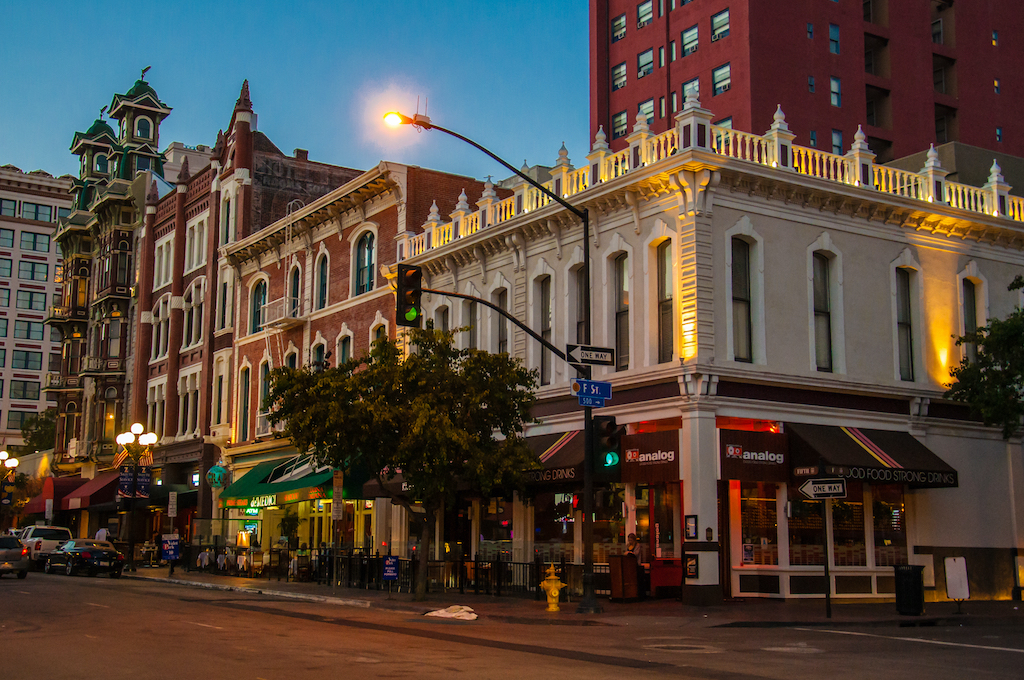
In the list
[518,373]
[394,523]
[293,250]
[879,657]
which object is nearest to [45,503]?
[293,250]

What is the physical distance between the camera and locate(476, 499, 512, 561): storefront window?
3063 centimetres

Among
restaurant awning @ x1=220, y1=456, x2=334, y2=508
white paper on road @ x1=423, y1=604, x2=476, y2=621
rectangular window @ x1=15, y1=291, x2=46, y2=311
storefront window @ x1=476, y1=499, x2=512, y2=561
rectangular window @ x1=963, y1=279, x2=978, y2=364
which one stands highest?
rectangular window @ x1=15, y1=291, x2=46, y2=311

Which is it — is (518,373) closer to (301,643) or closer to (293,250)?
(301,643)

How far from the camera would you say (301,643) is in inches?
618

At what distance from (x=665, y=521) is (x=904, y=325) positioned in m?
8.42

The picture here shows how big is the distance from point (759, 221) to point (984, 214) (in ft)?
24.2

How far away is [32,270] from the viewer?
4178 inches

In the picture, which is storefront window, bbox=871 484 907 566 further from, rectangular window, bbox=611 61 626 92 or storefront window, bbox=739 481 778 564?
rectangular window, bbox=611 61 626 92

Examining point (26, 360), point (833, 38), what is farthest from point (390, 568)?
point (26, 360)

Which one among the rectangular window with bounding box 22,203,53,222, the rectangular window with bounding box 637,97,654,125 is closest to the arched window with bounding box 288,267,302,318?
the rectangular window with bounding box 637,97,654,125

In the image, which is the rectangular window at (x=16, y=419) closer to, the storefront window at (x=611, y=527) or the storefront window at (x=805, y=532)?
the storefront window at (x=611, y=527)

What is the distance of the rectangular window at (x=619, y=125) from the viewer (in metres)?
55.6

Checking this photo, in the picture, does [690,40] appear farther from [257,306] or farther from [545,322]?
[545,322]

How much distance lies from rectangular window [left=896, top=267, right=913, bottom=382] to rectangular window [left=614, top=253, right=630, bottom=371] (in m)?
7.04
